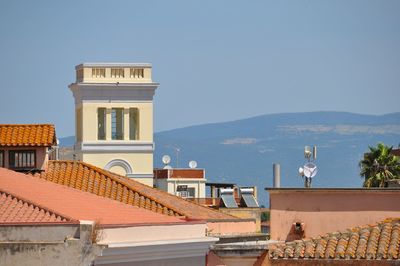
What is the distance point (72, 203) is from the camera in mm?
37844

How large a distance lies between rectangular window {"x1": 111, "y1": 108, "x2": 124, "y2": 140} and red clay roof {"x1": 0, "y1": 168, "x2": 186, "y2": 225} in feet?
231

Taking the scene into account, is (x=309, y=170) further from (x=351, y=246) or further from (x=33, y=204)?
(x=33, y=204)

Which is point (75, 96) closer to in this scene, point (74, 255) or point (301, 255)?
point (301, 255)

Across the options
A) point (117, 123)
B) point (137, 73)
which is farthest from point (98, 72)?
point (117, 123)

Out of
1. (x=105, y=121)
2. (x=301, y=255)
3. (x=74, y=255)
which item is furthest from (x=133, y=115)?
(x=74, y=255)

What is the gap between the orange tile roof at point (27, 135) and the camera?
45.8m

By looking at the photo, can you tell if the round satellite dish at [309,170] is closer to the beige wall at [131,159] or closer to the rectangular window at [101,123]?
the beige wall at [131,159]

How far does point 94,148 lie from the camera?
369ft

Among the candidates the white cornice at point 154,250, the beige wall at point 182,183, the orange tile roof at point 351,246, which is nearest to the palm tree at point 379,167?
the beige wall at point 182,183

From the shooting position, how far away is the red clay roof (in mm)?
35531

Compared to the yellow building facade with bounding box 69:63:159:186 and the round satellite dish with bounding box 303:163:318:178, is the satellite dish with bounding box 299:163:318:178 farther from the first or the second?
the yellow building facade with bounding box 69:63:159:186

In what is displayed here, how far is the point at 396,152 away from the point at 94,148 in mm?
20515

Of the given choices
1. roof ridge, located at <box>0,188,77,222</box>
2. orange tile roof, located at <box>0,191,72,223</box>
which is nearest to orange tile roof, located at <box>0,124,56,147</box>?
roof ridge, located at <box>0,188,77,222</box>

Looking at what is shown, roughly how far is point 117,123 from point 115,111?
1.36 meters
